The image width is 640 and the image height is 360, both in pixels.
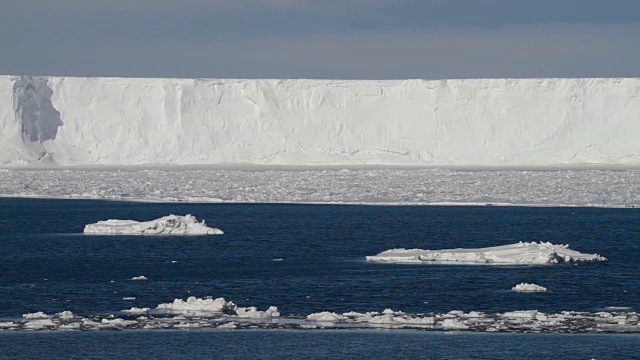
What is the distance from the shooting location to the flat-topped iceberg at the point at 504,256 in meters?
24.8

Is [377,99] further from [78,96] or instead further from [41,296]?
[41,296]

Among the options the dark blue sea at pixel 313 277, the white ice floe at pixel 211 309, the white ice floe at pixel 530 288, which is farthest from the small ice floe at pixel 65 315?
the white ice floe at pixel 530 288

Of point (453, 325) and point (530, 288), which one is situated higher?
point (530, 288)

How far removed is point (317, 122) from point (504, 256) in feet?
134

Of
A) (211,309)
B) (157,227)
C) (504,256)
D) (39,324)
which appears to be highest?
(157,227)

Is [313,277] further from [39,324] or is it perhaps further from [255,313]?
[39,324]

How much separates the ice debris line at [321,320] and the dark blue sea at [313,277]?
1.25ft

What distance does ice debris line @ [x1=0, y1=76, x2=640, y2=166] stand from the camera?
202 feet

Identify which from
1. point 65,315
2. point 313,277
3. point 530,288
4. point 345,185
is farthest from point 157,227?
point 345,185

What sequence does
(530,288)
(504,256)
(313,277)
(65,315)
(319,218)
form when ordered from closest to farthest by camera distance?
(65,315)
(530,288)
(313,277)
(504,256)
(319,218)

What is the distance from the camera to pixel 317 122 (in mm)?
65312

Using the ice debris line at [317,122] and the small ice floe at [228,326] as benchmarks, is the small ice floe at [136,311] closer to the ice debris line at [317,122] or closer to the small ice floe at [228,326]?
the small ice floe at [228,326]

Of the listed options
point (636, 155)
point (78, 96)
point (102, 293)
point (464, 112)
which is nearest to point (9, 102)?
point (78, 96)

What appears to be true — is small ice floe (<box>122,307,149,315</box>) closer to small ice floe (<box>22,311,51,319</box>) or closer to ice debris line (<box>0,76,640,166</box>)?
small ice floe (<box>22,311,51,319</box>)
